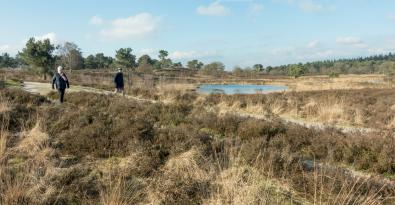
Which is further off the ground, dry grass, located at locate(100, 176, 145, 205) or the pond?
dry grass, located at locate(100, 176, 145, 205)

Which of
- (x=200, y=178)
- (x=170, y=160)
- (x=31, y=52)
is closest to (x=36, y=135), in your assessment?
(x=170, y=160)

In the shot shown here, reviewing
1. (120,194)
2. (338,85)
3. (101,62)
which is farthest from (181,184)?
(101,62)

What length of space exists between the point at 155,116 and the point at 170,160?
5679mm

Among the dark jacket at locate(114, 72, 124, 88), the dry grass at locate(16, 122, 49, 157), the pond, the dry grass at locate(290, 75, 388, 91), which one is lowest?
the pond

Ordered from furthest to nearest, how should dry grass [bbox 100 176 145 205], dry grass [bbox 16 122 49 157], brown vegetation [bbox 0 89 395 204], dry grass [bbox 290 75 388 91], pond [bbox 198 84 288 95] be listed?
1. dry grass [bbox 290 75 388 91]
2. pond [bbox 198 84 288 95]
3. dry grass [bbox 16 122 49 157]
4. brown vegetation [bbox 0 89 395 204]
5. dry grass [bbox 100 176 145 205]

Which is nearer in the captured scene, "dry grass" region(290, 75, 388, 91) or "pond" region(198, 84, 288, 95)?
"pond" region(198, 84, 288, 95)

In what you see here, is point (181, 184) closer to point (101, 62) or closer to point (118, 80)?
point (118, 80)

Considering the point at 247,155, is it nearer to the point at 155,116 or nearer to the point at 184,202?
the point at 184,202

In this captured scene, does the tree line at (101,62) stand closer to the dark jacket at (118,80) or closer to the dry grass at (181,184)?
the dark jacket at (118,80)

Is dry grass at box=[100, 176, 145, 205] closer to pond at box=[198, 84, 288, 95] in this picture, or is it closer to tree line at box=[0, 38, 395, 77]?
pond at box=[198, 84, 288, 95]

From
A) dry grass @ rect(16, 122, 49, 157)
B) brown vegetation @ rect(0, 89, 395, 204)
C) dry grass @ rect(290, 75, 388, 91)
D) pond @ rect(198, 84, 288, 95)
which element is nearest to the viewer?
brown vegetation @ rect(0, 89, 395, 204)

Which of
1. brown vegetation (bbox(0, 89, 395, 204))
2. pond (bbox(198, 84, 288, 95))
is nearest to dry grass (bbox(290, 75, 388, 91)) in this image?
pond (bbox(198, 84, 288, 95))

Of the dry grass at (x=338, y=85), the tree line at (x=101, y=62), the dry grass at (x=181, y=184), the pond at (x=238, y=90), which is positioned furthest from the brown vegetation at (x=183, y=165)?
the tree line at (x=101, y=62)

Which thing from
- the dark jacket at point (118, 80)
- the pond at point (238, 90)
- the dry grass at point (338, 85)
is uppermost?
the dark jacket at point (118, 80)
